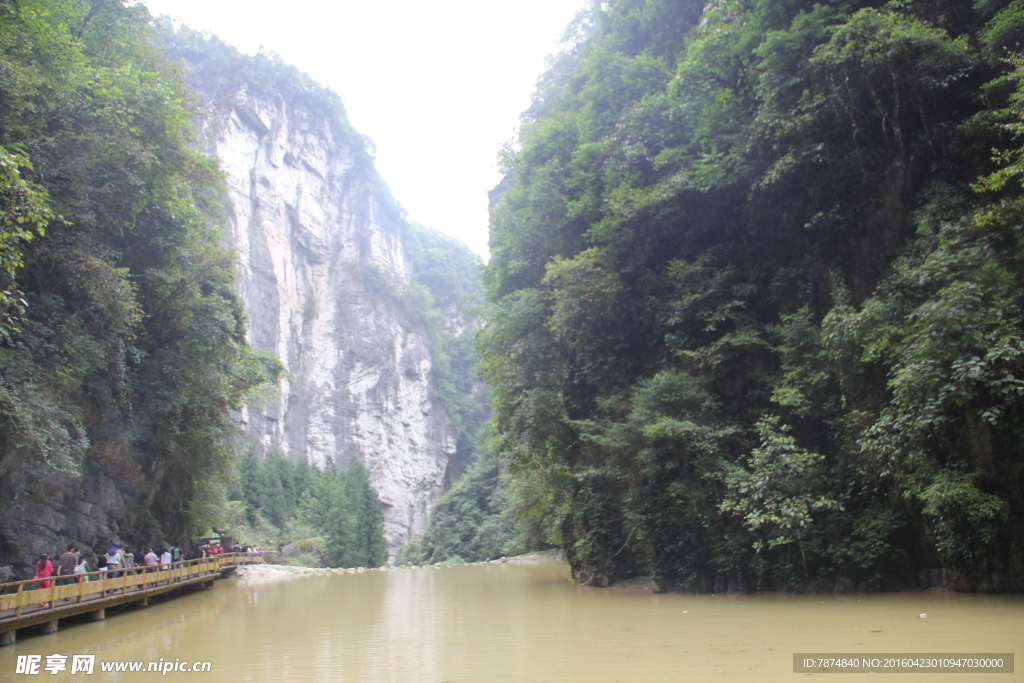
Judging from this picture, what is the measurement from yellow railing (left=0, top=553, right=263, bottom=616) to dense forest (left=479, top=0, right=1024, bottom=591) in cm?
856

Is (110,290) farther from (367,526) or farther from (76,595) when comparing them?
(367,526)

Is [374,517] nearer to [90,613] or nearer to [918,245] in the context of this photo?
[90,613]

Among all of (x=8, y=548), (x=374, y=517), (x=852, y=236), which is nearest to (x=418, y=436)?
(x=374, y=517)

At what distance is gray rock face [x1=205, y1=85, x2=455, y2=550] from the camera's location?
170 ft

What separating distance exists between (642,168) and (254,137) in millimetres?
48556

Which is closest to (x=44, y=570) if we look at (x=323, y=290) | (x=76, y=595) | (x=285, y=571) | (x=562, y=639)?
(x=76, y=595)

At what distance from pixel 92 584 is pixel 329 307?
5143 cm

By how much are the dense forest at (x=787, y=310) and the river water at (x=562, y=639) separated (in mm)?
1148

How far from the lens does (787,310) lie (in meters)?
11.5

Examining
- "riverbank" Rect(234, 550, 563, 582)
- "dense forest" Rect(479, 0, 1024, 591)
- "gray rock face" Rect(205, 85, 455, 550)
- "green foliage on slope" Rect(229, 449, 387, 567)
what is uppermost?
"gray rock face" Rect(205, 85, 455, 550)

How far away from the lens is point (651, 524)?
1149 cm

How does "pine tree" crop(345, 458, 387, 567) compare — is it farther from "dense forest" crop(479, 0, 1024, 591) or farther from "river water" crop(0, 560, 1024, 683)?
"river water" crop(0, 560, 1024, 683)

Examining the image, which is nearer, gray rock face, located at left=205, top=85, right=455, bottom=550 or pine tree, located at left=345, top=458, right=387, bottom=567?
pine tree, located at left=345, top=458, right=387, bottom=567

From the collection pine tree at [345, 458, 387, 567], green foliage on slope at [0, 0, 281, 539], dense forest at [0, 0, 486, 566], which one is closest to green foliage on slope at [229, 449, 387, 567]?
pine tree at [345, 458, 387, 567]
